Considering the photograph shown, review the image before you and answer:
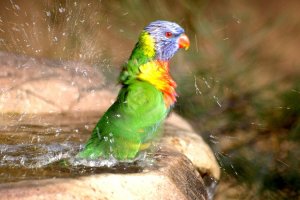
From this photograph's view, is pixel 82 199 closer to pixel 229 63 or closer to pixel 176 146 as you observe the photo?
pixel 176 146

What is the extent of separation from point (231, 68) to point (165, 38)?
6.98 feet

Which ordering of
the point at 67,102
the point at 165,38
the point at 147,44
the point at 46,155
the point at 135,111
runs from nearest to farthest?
1. the point at 46,155
2. the point at 135,111
3. the point at 147,44
4. the point at 165,38
5. the point at 67,102

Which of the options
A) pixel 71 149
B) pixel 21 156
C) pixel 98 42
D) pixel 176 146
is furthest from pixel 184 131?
pixel 98 42

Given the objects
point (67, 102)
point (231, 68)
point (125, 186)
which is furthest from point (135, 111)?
point (231, 68)

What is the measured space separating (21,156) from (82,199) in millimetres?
826

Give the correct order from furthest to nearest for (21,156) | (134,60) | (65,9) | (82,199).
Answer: (65,9), (134,60), (21,156), (82,199)

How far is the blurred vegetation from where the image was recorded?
5.08 metres

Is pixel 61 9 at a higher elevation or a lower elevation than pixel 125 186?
lower

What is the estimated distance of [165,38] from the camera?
3348 millimetres

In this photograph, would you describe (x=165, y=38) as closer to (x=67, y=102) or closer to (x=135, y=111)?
(x=135, y=111)

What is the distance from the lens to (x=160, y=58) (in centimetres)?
327

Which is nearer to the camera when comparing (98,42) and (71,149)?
(71,149)

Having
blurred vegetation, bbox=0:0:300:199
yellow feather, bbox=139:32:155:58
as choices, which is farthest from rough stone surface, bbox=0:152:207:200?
blurred vegetation, bbox=0:0:300:199

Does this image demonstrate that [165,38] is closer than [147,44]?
No
